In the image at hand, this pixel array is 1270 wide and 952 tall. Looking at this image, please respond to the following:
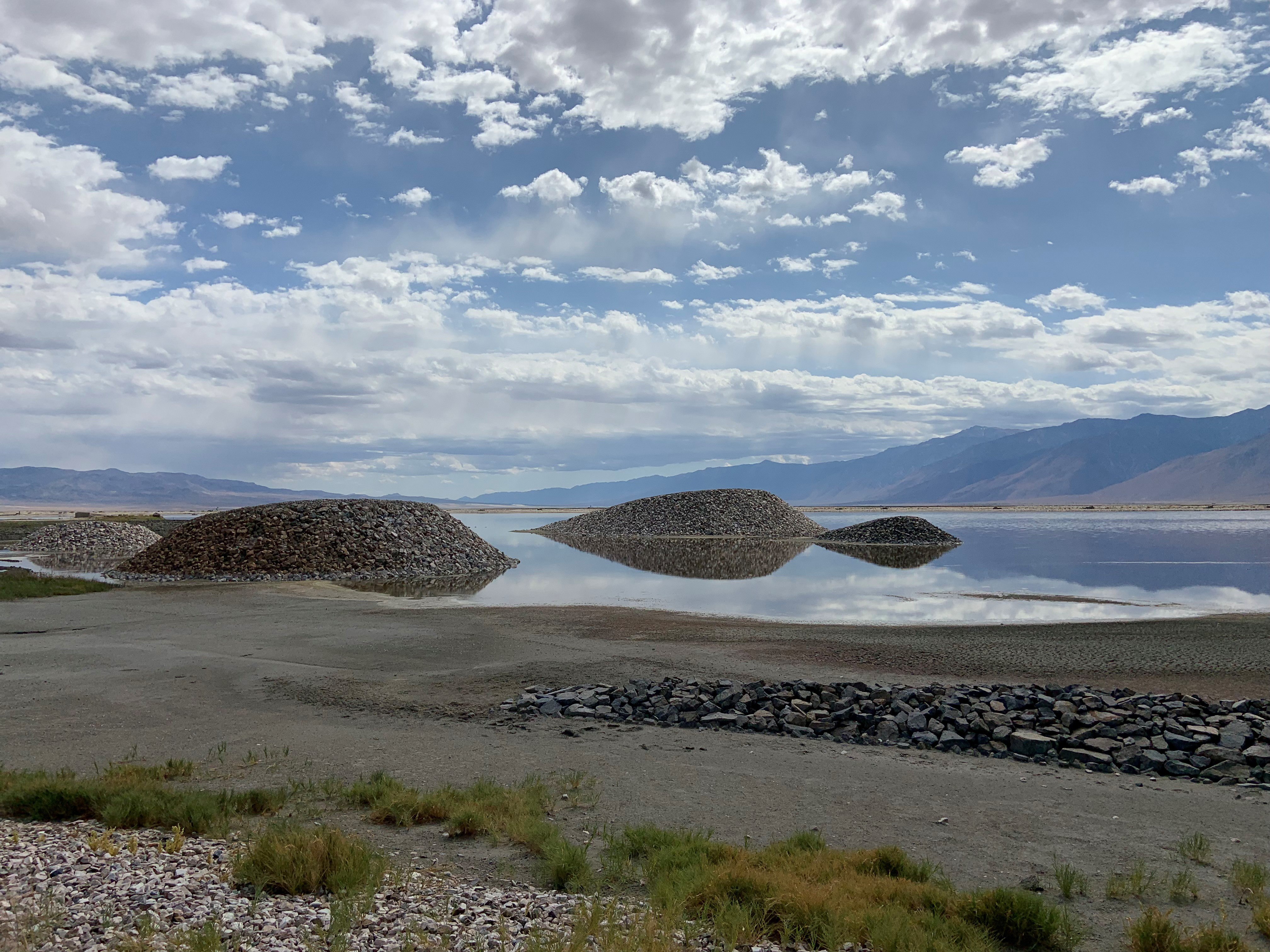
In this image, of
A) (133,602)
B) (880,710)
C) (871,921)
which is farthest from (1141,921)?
(133,602)

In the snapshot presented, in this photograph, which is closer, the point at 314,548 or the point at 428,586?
the point at 428,586

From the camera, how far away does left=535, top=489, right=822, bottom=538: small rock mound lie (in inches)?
3327

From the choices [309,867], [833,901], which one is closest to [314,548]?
[309,867]

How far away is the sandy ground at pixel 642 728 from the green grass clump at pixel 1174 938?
0.79 ft

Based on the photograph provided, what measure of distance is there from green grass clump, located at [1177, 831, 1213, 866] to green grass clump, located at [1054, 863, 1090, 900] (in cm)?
110

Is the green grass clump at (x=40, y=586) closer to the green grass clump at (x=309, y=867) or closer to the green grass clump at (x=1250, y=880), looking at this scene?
the green grass clump at (x=309, y=867)

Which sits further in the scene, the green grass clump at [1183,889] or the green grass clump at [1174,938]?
the green grass clump at [1183,889]

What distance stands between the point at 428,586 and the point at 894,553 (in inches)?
1371

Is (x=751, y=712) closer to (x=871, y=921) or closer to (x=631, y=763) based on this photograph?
(x=631, y=763)

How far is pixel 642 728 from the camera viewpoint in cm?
1178

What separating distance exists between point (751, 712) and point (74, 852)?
27.8 feet

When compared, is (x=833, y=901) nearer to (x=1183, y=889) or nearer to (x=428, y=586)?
(x=1183, y=889)

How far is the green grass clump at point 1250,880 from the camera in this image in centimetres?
605

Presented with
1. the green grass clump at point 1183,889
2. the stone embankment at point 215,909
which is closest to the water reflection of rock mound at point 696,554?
the green grass clump at point 1183,889
